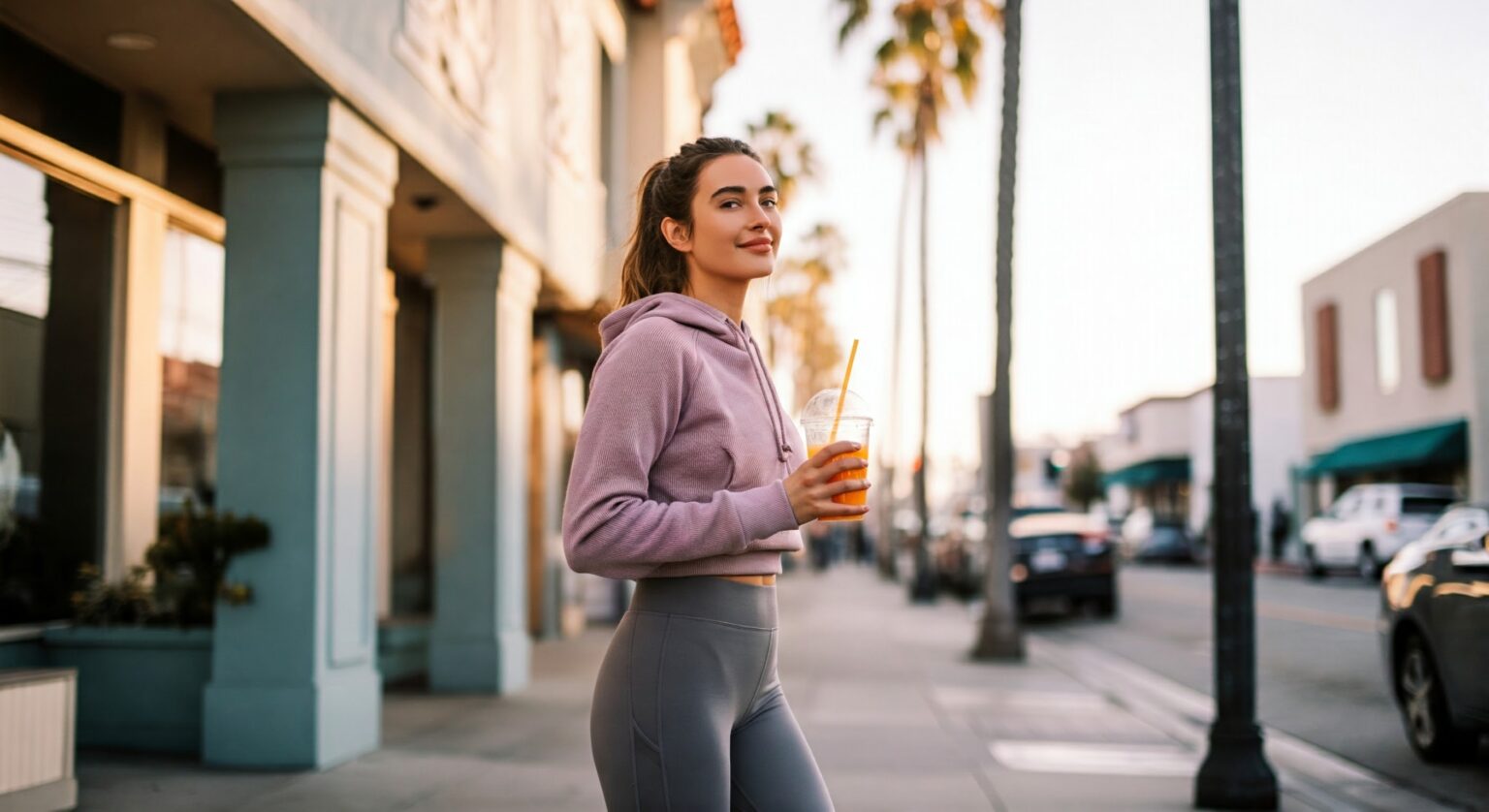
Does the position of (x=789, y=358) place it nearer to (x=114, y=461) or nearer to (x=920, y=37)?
(x=920, y=37)

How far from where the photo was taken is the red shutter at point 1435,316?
3281cm

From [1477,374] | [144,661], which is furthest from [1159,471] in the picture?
[144,661]

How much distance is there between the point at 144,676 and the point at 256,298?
215 cm

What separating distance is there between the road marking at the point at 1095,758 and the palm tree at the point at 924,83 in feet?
56.8

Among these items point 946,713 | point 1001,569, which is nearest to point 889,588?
point 1001,569

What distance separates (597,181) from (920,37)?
13.2m

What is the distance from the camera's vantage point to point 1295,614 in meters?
19.1

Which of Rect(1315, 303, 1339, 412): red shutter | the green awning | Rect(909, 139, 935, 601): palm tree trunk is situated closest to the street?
Rect(909, 139, 935, 601): palm tree trunk

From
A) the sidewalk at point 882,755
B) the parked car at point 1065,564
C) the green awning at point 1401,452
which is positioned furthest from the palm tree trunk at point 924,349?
the sidewalk at point 882,755

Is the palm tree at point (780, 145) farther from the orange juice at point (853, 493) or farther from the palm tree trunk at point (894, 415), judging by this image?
the orange juice at point (853, 493)

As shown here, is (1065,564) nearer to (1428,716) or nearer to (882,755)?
(1428,716)

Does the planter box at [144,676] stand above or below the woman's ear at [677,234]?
below

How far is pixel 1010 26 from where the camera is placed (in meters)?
14.3

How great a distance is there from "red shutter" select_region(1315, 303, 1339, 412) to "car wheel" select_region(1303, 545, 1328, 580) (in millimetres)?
12926
